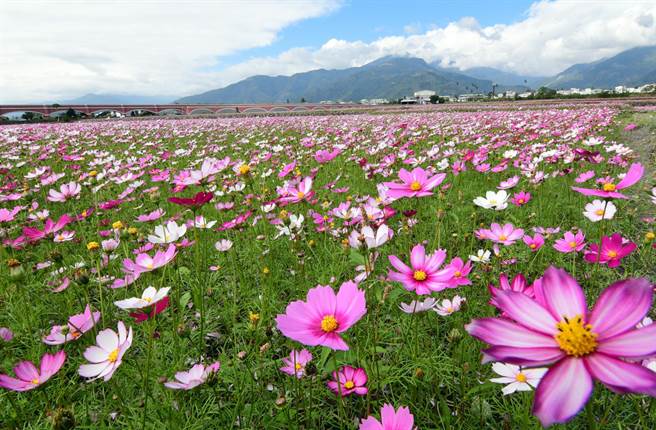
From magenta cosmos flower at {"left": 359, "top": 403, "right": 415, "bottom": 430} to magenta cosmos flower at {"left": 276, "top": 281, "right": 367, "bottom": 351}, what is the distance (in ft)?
0.60

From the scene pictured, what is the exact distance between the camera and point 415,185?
124cm

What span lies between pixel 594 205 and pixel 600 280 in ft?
1.38

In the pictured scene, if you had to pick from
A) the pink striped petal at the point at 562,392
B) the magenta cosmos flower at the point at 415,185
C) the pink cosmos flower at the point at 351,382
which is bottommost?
the pink cosmos flower at the point at 351,382

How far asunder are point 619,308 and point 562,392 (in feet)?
0.54

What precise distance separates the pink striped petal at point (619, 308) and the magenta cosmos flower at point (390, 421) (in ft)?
1.34

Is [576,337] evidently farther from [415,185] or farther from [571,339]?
[415,185]

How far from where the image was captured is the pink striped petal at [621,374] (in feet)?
1.31

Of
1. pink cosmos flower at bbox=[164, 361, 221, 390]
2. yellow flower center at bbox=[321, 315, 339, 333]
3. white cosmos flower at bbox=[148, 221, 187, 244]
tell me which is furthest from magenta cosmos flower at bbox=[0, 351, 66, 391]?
yellow flower center at bbox=[321, 315, 339, 333]

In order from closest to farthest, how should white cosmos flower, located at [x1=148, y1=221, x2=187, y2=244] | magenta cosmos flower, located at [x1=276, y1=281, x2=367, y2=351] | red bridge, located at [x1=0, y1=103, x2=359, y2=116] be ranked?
magenta cosmos flower, located at [x1=276, y1=281, x2=367, y2=351] → white cosmos flower, located at [x1=148, y1=221, x2=187, y2=244] → red bridge, located at [x1=0, y1=103, x2=359, y2=116]

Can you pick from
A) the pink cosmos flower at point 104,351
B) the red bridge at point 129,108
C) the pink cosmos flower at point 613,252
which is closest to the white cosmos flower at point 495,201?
the pink cosmos flower at point 613,252

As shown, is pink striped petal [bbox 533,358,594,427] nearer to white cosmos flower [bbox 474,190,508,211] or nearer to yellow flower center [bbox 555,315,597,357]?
yellow flower center [bbox 555,315,597,357]

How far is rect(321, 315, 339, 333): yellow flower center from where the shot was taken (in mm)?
781

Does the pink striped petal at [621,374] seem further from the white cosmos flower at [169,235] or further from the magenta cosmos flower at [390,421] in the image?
the white cosmos flower at [169,235]

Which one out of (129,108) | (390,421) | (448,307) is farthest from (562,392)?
(129,108)
